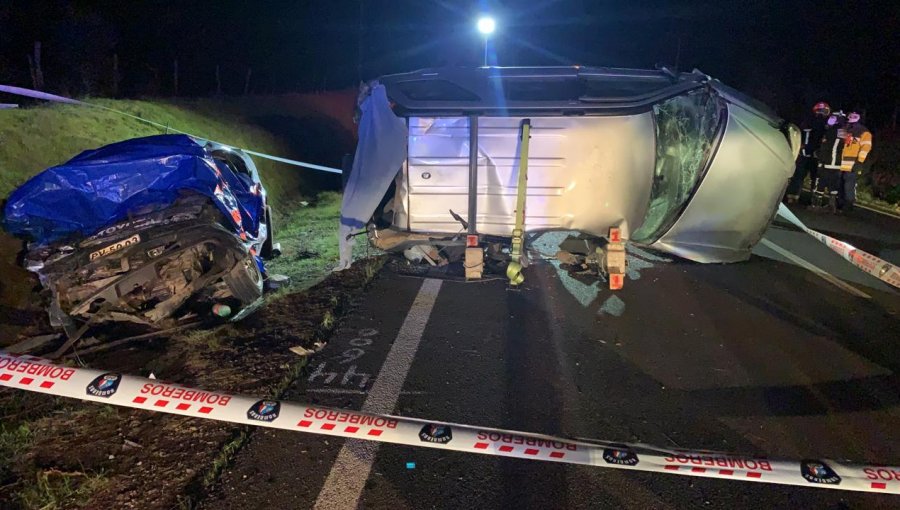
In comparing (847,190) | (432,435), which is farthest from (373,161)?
(847,190)

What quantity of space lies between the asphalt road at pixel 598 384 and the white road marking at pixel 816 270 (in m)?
0.06

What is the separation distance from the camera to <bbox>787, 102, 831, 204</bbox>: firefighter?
1080 centimetres

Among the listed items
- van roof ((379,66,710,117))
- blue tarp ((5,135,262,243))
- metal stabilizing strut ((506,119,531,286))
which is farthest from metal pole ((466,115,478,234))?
blue tarp ((5,135,262,243))

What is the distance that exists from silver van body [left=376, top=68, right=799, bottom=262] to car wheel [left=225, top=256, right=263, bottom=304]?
57.7 inches

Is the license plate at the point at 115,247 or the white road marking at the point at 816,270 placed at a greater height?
the license plate at the point at 115,247

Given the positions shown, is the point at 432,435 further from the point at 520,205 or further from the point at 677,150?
the point at 677,150

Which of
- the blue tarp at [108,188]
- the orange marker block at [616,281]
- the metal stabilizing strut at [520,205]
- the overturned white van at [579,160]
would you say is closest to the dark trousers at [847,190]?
the overturned white van at [579,160]

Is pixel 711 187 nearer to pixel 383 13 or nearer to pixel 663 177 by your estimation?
pixel 663 177

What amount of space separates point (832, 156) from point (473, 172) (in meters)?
8.59

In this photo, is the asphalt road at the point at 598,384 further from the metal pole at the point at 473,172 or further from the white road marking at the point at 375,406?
the metal pole at the point at 473,172

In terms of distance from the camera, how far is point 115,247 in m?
4.14

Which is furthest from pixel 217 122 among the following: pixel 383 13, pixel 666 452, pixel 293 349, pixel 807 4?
pixel 383 13

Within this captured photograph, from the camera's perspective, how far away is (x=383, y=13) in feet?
160

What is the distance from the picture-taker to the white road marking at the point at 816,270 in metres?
5.79
